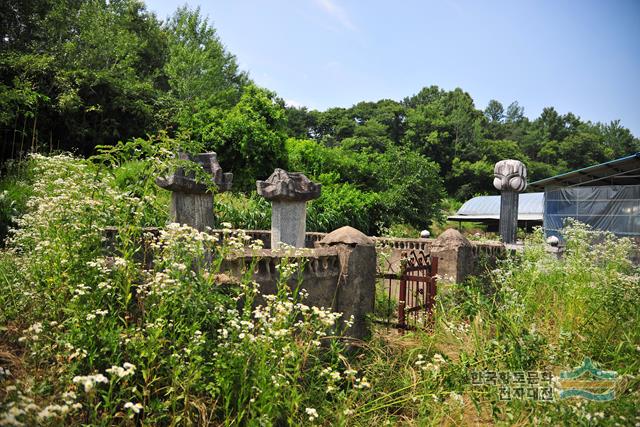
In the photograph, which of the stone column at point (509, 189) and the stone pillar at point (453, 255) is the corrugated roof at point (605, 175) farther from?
the stone pillar at point (453, 255)

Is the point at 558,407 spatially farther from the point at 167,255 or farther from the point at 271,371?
the point at 167,255

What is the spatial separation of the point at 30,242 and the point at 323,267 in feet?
8.80

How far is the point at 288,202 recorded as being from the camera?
25.9ft

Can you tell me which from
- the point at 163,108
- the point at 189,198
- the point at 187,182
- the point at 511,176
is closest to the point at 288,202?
the point at 189,198

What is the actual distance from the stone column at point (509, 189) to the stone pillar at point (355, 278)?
7.98 m

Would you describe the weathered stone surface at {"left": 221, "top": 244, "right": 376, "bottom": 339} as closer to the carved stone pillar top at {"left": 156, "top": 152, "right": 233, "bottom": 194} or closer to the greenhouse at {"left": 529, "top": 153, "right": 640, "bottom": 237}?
the carved stone pillar top at {"left": 156, "top": 152, "right": 233, "bottom": 194}

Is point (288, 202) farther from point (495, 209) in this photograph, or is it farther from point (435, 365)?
point (495, 209)

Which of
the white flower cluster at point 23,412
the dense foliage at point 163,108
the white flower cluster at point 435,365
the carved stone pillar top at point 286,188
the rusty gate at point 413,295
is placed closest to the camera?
the white flower cluster at point 23,412

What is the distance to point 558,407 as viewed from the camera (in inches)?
122

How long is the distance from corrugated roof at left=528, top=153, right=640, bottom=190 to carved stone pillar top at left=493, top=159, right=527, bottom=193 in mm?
5807

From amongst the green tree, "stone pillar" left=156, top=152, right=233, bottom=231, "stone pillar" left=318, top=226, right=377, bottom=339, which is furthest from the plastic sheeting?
"stone pillar" left=156, top=152, right=233, bottom=231

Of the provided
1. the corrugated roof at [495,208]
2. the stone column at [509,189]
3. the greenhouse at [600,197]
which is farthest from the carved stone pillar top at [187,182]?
the corrugated roof at [495,208]

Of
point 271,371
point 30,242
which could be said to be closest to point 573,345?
point 271,371

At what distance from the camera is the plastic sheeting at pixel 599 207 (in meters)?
15.7
